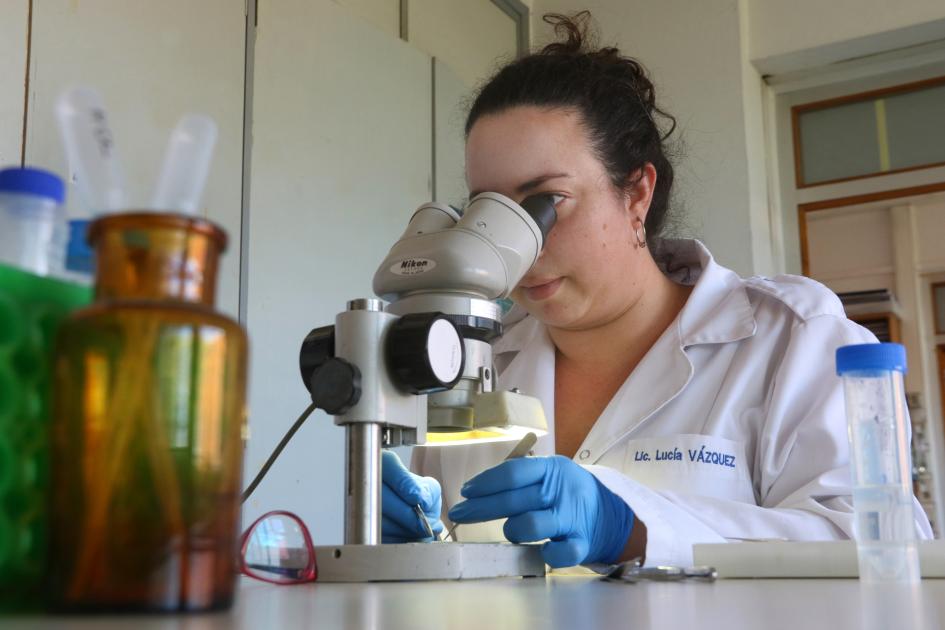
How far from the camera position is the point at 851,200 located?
13.2 feet

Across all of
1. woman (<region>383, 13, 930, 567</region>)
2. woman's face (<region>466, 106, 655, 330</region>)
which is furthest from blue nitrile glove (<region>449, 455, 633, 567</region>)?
woman's face (<region>466, 106, 655, 330</region>)

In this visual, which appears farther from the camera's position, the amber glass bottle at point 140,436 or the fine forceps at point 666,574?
the fine forceps at point 666,574

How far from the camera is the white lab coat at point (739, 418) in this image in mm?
1401

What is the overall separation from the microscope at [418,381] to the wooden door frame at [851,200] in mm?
3179

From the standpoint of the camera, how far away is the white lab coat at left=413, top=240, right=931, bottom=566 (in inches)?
55.2

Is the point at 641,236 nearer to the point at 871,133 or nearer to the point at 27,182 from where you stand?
the point at 27,182

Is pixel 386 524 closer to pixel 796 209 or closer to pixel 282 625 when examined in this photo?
pixel 282 625

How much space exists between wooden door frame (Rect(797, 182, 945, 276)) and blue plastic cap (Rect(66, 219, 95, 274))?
390 cm

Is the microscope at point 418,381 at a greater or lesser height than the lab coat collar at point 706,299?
lesser

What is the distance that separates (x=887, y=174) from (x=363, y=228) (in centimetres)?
223

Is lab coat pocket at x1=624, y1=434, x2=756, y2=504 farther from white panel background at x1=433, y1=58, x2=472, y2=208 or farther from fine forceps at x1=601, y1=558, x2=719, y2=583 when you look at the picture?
white panel background at x1=433, y1=58, x2=472, y2=208

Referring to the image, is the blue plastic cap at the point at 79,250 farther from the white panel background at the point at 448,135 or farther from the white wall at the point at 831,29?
the white wall at the point at 831,29

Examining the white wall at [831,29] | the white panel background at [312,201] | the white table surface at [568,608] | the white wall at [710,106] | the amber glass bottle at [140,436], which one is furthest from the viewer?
the white wall at [710,106]

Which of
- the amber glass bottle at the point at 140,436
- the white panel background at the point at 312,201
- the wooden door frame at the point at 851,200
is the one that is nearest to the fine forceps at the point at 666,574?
the amber glass bottle at the point at 140,436
